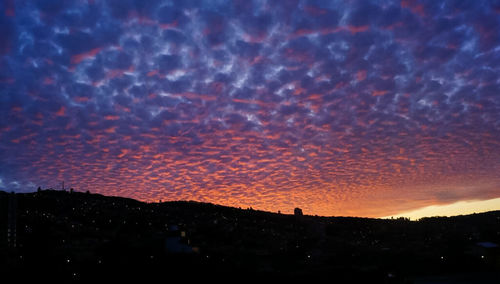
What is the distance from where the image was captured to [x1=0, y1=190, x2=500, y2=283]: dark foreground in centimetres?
3703

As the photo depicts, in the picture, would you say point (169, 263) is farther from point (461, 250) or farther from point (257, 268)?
point (461, 250)

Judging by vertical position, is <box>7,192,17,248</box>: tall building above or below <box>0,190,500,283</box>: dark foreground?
above

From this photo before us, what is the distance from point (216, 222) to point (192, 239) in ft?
51.3

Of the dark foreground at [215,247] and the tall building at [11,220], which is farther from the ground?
the tall building at [11,220]

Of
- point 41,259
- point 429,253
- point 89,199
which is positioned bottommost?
point 429,253

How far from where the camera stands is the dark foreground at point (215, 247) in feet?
121

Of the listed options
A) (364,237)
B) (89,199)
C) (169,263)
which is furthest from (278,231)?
(89,199)

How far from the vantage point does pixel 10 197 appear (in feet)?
109

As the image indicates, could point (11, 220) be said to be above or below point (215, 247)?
above

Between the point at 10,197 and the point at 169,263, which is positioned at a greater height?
the point at 10,197

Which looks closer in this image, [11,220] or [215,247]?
[11,220]

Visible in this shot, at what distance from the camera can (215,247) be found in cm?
5634

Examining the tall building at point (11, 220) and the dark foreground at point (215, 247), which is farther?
the dark foreground at point (215, 247)

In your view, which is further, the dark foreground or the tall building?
the dark foreground
